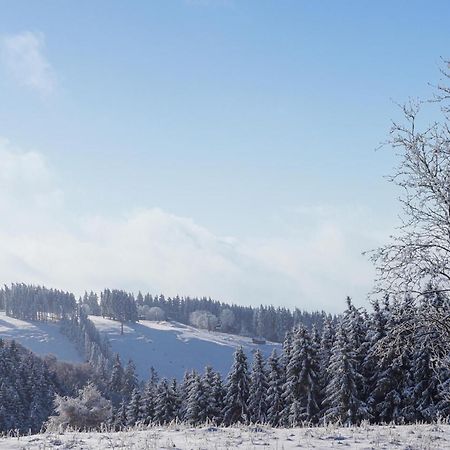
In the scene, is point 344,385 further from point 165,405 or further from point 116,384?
point 116,384

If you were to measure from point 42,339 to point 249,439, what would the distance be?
18369 centimetres

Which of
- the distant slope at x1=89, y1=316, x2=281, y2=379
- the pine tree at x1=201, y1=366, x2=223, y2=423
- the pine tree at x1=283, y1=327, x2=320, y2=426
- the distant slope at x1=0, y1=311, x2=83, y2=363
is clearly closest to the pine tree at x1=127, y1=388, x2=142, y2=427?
the pine tree at x1=201, y1=366, x2=223, y2=423

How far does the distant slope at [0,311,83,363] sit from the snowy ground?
531 feet

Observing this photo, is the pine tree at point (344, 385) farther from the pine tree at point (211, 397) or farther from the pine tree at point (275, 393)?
the pine tree at point (211, 397)

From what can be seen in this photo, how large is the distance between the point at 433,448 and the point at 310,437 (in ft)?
8.67

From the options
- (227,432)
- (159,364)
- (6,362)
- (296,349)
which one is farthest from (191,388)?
(159,364)

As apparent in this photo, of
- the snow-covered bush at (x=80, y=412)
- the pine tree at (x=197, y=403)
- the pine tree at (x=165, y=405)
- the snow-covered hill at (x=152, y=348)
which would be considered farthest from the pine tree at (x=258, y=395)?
the snow-covered hill at (x=152, y=348)

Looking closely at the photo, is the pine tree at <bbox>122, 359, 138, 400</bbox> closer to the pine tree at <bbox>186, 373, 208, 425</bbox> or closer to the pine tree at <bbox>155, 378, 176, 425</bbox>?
the pine tree at <bbox>155, 378, 176, 425</bbox>

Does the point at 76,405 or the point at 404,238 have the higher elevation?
the point at 404,238

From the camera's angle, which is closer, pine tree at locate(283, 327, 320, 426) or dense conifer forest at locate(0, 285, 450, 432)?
dense conifer forest at locate(0, 285, 450, 432)

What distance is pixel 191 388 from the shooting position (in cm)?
5044

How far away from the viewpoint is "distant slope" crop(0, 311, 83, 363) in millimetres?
167625

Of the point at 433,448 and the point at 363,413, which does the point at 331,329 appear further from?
the point at 433,448

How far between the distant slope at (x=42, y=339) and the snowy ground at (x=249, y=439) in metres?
162
